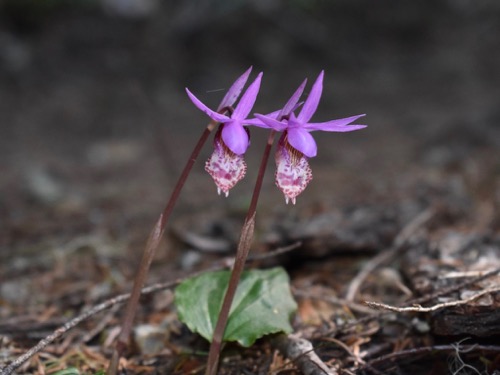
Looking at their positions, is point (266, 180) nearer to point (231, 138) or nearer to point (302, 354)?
point (302, 354)

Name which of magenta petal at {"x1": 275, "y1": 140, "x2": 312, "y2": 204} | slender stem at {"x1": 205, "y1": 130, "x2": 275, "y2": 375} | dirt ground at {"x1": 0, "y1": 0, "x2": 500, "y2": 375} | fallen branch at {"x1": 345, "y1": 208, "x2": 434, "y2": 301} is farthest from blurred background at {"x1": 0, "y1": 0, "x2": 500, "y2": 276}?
magenta petal at {"x1": 275, "y1": 140, "x2": 312, "y2": 204}

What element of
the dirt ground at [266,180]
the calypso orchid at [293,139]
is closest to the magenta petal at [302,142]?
the calypso orchid at [293,139]

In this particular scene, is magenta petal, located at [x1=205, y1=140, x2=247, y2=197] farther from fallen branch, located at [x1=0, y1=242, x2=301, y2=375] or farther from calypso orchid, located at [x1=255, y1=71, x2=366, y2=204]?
fallen branch, located at [x1=0, y1=242, x2=301, y2=375]

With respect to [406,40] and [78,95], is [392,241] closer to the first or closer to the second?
[78,95]

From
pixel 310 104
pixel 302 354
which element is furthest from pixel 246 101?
pixel 302 354

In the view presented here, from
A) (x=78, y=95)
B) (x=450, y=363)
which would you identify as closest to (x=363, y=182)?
(x=450, y=363)

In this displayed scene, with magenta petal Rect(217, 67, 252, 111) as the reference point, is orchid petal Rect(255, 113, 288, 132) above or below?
below

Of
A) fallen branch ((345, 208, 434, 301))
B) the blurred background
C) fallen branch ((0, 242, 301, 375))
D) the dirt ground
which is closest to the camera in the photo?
fallen branch ((0, 242, 301, 375))
